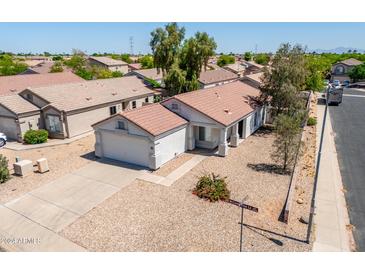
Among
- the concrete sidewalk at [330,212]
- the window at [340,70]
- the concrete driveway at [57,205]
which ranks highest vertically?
the window at [340,70]

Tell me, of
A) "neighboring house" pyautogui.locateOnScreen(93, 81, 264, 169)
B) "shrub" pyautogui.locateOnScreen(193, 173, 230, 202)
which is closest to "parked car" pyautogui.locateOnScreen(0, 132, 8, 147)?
"neighboring house" pyautogui.locateOnScreen(93, 81, 264, 169)

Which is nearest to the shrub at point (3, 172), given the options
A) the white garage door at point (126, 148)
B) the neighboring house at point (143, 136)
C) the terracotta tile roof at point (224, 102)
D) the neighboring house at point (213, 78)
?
the neighboring house at point (143, 136)

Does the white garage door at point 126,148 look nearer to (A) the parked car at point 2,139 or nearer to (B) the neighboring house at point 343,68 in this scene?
(A) the parked car at point 2,139

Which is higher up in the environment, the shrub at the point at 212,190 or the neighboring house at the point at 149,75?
the neighboring house at the point at 149,75

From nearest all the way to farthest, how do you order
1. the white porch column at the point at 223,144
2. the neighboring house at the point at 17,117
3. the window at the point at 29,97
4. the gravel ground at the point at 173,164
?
the gravel ground at the point at 173,164 < the white porch column at the point at 223,144 < the neighboring house at the point at 17,117 < the window at the point at 29,97

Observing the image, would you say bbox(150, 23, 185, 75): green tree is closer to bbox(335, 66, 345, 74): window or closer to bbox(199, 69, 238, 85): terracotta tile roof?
bbox(199, 69, 238, 85): terracotta tile roof

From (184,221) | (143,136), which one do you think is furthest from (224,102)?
(184,221)

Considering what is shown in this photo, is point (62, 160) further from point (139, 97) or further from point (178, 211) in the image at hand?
point (139, 97)

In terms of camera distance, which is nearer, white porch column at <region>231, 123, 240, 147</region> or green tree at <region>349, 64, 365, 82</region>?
white porch column at <region>231, 123, 240, 147</region>
